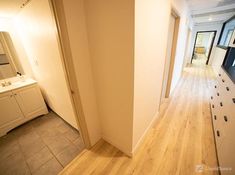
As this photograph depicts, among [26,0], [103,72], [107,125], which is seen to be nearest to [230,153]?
[107,125]

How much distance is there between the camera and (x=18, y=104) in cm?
207

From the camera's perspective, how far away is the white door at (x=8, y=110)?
188cm

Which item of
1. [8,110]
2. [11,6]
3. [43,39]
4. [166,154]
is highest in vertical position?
[11,6]

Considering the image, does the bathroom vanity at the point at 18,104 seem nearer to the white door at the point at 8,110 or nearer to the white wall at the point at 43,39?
the white door at the point at 8,110

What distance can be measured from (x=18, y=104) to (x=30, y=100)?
0.20 m

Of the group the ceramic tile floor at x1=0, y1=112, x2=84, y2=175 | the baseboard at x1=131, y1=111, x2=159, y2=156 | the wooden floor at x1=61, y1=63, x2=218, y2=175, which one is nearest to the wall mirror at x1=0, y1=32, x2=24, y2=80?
the ceramic tile floor at x1=0, y1=112, x2=84, y2=175

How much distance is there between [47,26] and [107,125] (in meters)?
1.56

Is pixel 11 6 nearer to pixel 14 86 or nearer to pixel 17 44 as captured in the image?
pixel 17 44

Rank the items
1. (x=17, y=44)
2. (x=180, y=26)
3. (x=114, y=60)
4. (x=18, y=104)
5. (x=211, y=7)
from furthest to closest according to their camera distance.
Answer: (x=211, y=7) < (x=180, y=26) < (x=17, y=44) < (x=18, y=104) < (x=114, y=60)

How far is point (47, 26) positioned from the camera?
138 cm

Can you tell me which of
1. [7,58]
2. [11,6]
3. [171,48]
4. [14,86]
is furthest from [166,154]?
[7,58]

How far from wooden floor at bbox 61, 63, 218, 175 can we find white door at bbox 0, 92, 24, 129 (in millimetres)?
1553

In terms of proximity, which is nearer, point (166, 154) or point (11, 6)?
point (166, 154)

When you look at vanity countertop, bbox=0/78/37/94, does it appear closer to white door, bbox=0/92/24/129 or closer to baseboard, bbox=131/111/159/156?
white door, bbox=0/92/24/129
